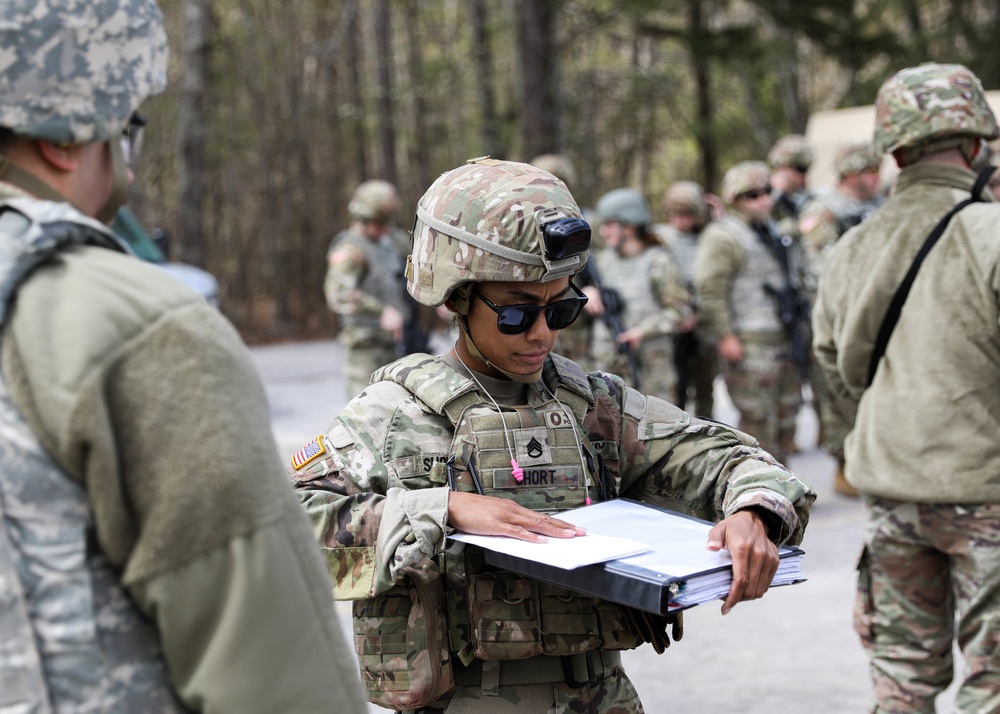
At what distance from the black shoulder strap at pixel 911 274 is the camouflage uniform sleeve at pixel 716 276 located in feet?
14.5

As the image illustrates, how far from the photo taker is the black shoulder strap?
3.63 m

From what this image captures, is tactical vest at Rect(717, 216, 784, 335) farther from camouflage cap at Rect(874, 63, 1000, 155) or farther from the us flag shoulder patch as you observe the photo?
the us flag shoulder patch

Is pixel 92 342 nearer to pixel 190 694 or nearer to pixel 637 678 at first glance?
pixel 190 694

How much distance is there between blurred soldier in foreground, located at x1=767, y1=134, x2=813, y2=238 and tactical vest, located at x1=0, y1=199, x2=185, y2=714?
26.8ft

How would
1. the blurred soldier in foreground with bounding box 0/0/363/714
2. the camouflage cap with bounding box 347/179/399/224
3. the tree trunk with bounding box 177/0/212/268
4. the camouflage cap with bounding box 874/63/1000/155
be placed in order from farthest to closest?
the tree trunk with bounding box 177/0/212/268, the camouflage cap with bounding box 347/179/399/224, the camouflage cap with bounding box 874/63/1000/155, the blurred soldier in foreground with bounding box 0/0/363/714

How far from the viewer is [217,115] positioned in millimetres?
23484

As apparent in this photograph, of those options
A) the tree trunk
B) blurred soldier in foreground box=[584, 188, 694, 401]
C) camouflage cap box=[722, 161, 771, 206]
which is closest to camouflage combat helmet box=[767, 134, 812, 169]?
camouflage cap box=[722, 161, 771, 206]

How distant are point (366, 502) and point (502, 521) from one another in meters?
0.27

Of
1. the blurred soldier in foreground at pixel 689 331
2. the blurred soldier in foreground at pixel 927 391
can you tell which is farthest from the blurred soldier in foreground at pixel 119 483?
the blurred soldier in foreground at pixel 689 331

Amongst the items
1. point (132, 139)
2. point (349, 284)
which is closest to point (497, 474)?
point (132, 139)

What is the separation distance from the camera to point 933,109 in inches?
145

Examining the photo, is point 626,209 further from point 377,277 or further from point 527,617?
point 527,617

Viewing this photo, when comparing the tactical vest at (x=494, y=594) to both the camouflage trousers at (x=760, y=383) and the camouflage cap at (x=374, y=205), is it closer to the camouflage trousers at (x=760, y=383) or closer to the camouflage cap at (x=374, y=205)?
the camouflage trousers at (x=760, y=383)

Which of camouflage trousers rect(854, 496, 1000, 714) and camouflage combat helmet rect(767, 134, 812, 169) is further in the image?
camouflage combat helmet rect(767, 134, 812, 169)
